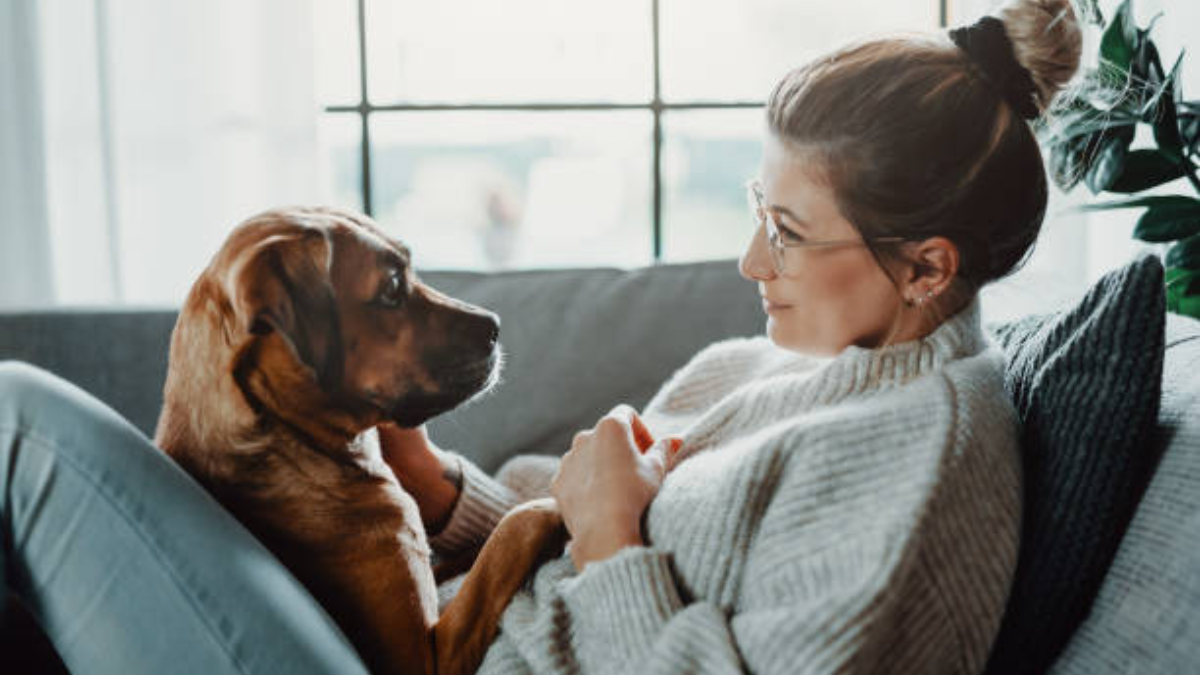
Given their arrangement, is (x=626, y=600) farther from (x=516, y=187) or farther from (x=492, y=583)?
(x=516, y=187)

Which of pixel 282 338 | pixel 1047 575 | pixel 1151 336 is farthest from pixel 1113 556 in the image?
pixel 282 338

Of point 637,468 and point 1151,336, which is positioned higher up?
point 1151,336

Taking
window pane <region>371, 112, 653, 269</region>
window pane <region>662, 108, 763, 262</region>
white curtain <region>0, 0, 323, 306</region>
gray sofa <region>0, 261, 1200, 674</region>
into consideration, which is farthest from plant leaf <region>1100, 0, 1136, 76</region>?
window pane <region>662, 108, 763, 262</region>

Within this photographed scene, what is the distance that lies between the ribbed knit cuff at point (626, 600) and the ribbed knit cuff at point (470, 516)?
1.46 ft

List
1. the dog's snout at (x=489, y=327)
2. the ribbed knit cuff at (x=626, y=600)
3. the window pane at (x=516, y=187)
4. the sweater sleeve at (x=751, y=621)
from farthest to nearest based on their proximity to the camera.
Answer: the window pane at (x=516, y=187), the dog's snout at (x=489, y=327), the ribbed knit cuff at (x=626, y=600), the sweater sleeve at (x=751, y=621)

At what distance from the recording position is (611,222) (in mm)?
3484

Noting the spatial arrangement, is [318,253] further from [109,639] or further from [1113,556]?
[1113,556]

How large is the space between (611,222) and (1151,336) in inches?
103

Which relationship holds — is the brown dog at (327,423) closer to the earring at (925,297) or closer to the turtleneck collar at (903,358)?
the turtleneck collar at (903,358)

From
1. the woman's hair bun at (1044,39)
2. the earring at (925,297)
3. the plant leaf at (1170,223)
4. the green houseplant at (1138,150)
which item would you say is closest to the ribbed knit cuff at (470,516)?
the earring at (925,297)

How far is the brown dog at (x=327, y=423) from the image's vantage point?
1.10 m

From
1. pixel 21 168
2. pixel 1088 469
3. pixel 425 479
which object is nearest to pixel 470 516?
pixel 425 479

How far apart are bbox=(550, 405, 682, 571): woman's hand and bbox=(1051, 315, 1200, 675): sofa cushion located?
45cm

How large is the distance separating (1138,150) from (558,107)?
60.3 inches
